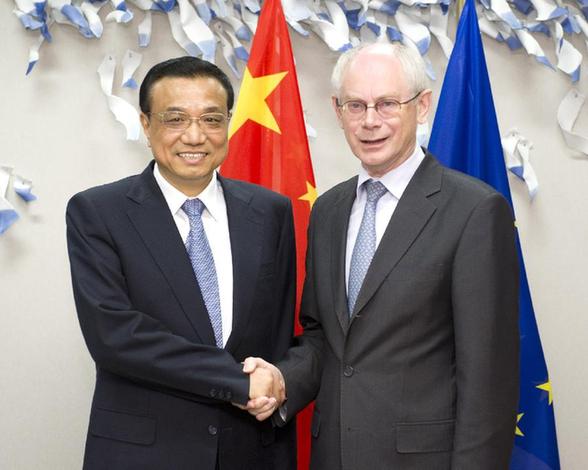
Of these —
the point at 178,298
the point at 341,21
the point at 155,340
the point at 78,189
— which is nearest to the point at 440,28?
the point at 341,21

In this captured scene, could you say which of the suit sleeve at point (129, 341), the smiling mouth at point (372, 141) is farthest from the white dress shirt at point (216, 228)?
the smiling mouth at point (372, 141)

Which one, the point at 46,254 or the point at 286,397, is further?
the point at 46,254

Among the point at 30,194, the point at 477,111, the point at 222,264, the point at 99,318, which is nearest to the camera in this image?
the point at 99,318

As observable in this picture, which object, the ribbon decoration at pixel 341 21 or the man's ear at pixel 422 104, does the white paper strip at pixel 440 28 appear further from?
the man's ear at pixel 422 104

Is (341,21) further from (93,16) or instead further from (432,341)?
(432,341)

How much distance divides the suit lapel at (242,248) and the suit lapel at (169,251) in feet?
0.24

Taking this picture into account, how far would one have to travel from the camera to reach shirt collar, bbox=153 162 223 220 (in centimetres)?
188

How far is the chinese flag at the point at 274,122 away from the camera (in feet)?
8.18

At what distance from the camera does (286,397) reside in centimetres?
182

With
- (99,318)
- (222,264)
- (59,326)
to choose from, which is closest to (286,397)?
(222,264)

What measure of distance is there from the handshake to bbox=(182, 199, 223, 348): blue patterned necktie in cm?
10

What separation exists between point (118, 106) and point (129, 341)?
3.60 ft

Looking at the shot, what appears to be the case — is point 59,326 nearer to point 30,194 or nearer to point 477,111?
point 30,194

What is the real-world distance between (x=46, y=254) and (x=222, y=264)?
104 cm
